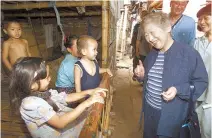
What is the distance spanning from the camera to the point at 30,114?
4.92 feet

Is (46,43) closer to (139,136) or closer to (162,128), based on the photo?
(139,136)

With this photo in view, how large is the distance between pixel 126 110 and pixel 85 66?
2445 mm

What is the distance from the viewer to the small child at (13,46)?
11.8 ft

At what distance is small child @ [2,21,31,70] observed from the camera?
142 inches

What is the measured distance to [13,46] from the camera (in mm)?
3746


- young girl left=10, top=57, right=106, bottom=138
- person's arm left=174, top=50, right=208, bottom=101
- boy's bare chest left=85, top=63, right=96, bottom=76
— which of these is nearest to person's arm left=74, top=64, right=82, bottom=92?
boy's bare chest left=85, top=63, right=96, bottom=76

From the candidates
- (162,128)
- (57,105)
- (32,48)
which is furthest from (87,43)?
(32,48)

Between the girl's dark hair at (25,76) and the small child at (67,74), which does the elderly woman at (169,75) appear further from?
the small child at (67,74)

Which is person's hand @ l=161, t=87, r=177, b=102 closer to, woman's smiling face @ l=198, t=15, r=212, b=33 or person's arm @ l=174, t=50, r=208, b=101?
person's arm @ l=174, t=50, r=208, b=101

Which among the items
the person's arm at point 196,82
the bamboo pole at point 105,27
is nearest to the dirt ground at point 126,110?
the bamboo pole at point 105,27

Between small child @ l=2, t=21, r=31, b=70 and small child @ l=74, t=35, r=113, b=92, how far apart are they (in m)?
1.69

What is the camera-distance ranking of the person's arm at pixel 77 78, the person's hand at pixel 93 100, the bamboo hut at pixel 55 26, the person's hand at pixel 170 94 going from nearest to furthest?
1. the person's hand at pixel 93 100
2. the person's hand at pixel 170 94
3. the person's arm at pixel 77 78
4. the bamboo hut at pixel 55 26

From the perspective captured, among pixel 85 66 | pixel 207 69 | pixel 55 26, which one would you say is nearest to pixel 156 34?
pixel 207 69

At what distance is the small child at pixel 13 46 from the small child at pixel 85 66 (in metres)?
1.69
